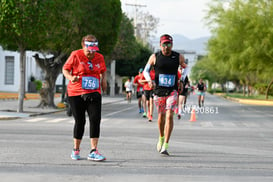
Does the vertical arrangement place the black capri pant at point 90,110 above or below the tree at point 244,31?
below

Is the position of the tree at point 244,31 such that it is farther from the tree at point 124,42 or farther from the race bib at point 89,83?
the race bib at point 89,83

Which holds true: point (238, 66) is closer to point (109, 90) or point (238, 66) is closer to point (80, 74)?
point (109, 90)

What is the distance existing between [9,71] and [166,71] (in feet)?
159

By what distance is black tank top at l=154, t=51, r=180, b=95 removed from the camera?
30.1ft

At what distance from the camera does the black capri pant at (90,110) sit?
8180mm

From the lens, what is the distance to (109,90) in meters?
68.1

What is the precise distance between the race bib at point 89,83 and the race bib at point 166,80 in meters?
1.44

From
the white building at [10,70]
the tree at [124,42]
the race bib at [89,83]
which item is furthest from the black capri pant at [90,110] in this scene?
the white building at [10,70]

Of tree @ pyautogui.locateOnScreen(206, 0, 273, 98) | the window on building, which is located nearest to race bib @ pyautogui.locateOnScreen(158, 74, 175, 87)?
tree @ pyautogui.locateOnScreen(206, 0, 273, 98)

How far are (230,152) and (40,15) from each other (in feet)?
43.7

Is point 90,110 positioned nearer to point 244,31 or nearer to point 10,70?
point 244,31

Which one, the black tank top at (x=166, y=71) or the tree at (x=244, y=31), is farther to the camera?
the tree at (x=244, y=31)

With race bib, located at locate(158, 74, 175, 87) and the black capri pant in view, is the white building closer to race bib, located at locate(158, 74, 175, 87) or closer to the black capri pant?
race bib, located at locate(158, 74, 175, 87)

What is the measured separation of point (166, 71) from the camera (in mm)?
9180
